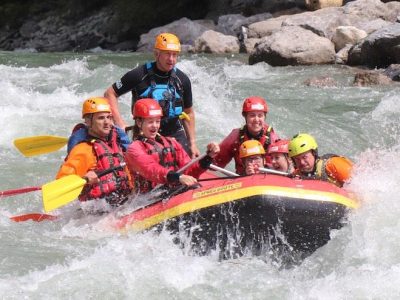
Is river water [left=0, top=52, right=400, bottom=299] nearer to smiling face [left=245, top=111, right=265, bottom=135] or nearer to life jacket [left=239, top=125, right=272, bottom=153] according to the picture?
life jacket [left=239, top=125, right=272, bottom=153]

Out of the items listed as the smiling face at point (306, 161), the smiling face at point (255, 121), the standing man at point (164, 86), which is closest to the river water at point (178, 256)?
the smiling face at point (306, 161)

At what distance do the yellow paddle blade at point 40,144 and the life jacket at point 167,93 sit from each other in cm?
89

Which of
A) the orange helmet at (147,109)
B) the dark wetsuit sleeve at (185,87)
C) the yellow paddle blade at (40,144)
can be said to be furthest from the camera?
the yellow paddle blade at (40,144)

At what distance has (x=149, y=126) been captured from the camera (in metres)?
5.48

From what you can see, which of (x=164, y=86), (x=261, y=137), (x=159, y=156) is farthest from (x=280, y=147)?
(x=164, y=86)

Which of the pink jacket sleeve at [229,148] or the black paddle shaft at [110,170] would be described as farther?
the pink jacket sleeve at [229,148]

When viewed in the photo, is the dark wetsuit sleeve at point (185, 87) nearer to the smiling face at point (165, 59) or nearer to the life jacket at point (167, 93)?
the life jacket at point (167, 93)

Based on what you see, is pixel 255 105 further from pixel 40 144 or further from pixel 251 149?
pixel 40 144

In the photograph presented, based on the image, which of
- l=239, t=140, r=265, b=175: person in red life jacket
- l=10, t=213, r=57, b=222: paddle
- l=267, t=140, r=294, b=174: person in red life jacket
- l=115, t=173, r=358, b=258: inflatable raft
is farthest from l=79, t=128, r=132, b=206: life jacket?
l=267, t=140, r=294, b=174: person in red life jacket

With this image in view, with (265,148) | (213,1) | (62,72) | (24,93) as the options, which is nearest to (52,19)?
(213,1)

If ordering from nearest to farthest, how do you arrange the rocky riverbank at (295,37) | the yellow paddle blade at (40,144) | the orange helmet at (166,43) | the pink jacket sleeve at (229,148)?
the pink jacket sleeve at (229,148)
the orange helmet at (166,43)
the yellow paddle blade at (40,144)
the rocky riverbank at (295,37)

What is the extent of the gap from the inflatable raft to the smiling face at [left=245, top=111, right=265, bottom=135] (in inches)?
31.0

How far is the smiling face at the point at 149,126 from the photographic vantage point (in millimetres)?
5477

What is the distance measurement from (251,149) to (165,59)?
1236 mm
